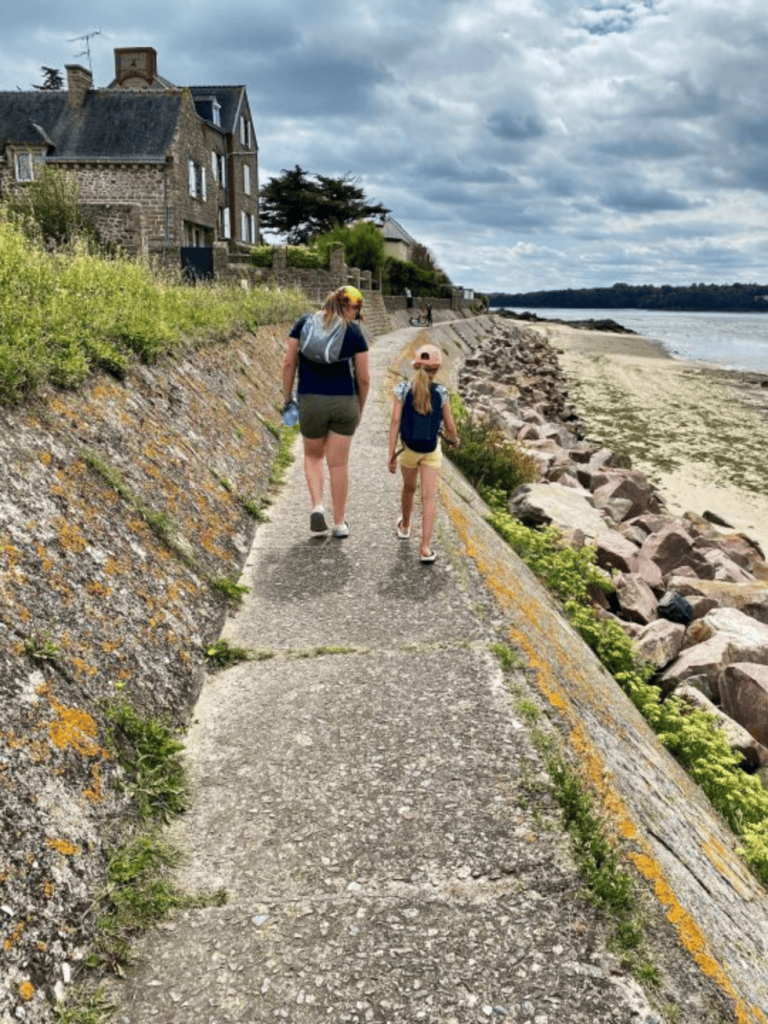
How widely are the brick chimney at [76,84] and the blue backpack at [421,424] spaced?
3879 centimetres

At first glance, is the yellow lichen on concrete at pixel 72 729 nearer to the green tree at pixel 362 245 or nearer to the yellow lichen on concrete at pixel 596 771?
the yellow lichen on concrete at pixel 596 771

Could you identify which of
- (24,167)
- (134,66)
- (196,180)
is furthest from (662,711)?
(134,66)

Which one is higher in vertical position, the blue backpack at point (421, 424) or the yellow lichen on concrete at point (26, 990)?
the blue backpack at point (421, 424)

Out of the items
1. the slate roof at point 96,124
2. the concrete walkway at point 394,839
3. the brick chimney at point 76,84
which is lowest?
the concrete walkway at point 394,839

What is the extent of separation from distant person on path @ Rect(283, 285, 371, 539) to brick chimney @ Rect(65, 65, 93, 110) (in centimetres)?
3824

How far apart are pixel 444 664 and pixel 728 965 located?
5.82ft

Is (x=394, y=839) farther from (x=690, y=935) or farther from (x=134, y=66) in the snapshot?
(x=134, y=66)

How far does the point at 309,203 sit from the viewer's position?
5669 cm

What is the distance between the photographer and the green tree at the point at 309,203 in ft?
185

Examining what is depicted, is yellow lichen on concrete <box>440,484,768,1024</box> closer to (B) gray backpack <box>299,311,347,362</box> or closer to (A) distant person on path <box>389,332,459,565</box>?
(A) distant person on path <box>389,332,459,565</box>

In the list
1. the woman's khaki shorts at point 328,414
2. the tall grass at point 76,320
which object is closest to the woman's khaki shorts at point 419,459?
the woman's khaki shorts at point 328,414

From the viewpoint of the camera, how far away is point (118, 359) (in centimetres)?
541

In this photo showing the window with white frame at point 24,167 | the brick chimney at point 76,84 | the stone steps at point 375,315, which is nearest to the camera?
the stone steps at point 375,315

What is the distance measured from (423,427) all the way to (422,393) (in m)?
0.26
